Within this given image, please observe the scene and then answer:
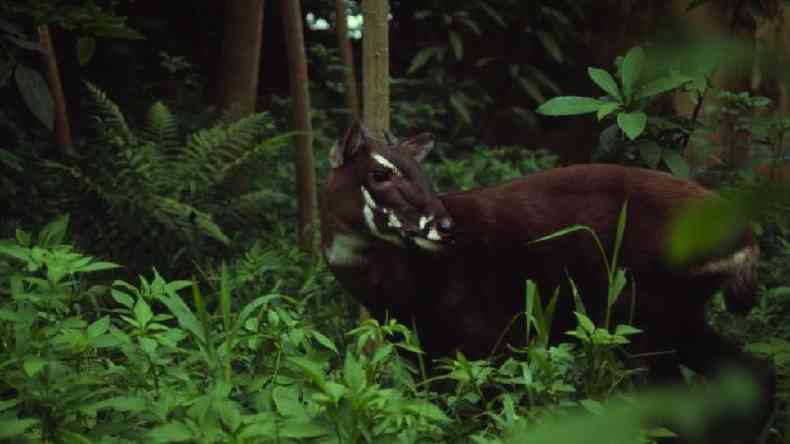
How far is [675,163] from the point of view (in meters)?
4.65

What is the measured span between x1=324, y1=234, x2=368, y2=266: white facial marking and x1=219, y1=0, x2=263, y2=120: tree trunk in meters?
3.18

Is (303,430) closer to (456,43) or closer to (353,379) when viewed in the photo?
(353,379)

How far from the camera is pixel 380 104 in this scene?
14.6ft

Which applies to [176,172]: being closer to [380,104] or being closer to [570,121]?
[380,104]

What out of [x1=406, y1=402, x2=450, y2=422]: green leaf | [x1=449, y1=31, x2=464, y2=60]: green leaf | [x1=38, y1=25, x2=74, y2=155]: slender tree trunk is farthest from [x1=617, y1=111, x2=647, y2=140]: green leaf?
[x1=449, y1=31, x2=464, y2=60]: green leaf

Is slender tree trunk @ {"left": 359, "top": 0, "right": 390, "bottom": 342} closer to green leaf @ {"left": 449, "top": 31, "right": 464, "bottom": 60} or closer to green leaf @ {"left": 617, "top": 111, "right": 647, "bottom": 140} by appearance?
green leaf @ {"left": 617, "top": 111, "right": 647, "bottom": 140}

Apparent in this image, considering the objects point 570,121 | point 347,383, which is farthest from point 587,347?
point 570,121

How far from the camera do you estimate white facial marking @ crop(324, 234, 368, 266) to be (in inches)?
163

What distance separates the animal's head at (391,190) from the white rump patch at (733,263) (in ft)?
3.46

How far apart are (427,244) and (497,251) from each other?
1.20ft

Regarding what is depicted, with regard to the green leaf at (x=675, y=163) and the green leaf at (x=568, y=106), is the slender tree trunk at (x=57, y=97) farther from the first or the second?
the green leaf at (x=675, y=163)

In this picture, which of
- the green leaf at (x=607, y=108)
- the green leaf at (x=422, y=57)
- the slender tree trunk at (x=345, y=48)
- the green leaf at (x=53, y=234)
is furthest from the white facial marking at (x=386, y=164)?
the green leaf at (x=422, y=57)

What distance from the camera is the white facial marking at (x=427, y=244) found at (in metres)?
3.89

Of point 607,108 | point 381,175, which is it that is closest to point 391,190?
point 381,175
